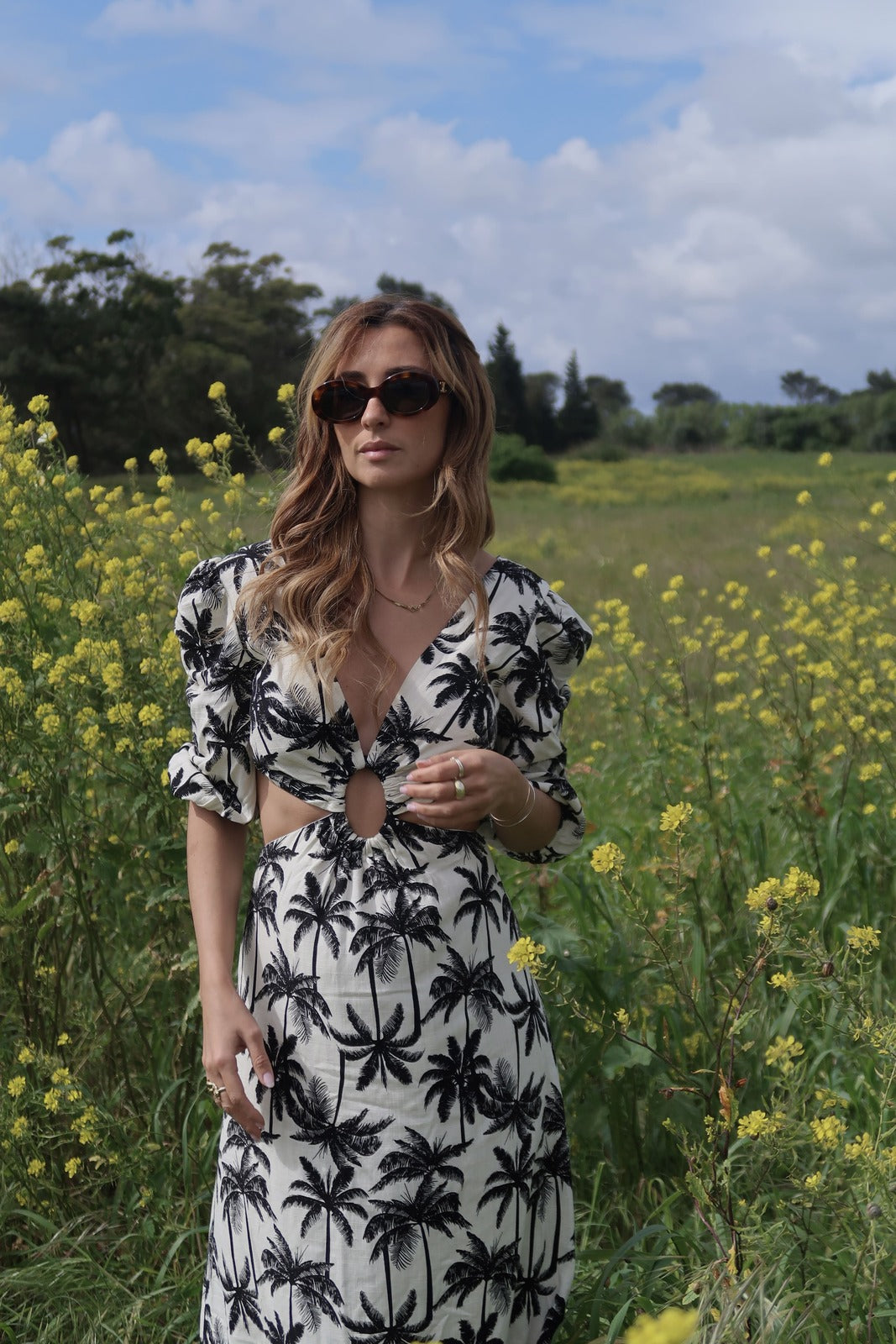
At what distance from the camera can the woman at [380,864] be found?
5.87ft

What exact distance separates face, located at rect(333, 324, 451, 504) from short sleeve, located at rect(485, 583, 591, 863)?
0.30 metres

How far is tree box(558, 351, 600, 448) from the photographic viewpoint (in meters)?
55.6

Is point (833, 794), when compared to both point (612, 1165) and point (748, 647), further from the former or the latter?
point (748, 647)

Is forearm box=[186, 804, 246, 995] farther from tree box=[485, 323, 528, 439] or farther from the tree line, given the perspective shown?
tree box=[485, 323, 528, 439]

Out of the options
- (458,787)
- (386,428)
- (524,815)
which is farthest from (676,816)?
(386,428)

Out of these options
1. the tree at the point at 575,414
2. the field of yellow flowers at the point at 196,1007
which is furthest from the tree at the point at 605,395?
the field of yellow flowers at the point at 196,1007

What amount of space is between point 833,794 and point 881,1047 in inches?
88.7

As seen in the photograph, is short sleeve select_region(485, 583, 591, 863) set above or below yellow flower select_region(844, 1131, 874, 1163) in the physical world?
above

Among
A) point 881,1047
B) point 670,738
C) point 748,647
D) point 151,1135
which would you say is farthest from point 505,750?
point 748,647

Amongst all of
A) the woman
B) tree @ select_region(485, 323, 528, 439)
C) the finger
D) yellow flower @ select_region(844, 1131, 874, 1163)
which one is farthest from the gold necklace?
tree @ select_region(485, 323, 528, 439)

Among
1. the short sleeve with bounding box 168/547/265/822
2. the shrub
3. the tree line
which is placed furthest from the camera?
the shrub

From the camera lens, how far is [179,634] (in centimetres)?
207

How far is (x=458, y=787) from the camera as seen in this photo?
1.78m

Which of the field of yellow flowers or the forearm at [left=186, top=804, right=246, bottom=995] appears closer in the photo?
the forearm at [left=186, top=804, right=246, bottom=995]
